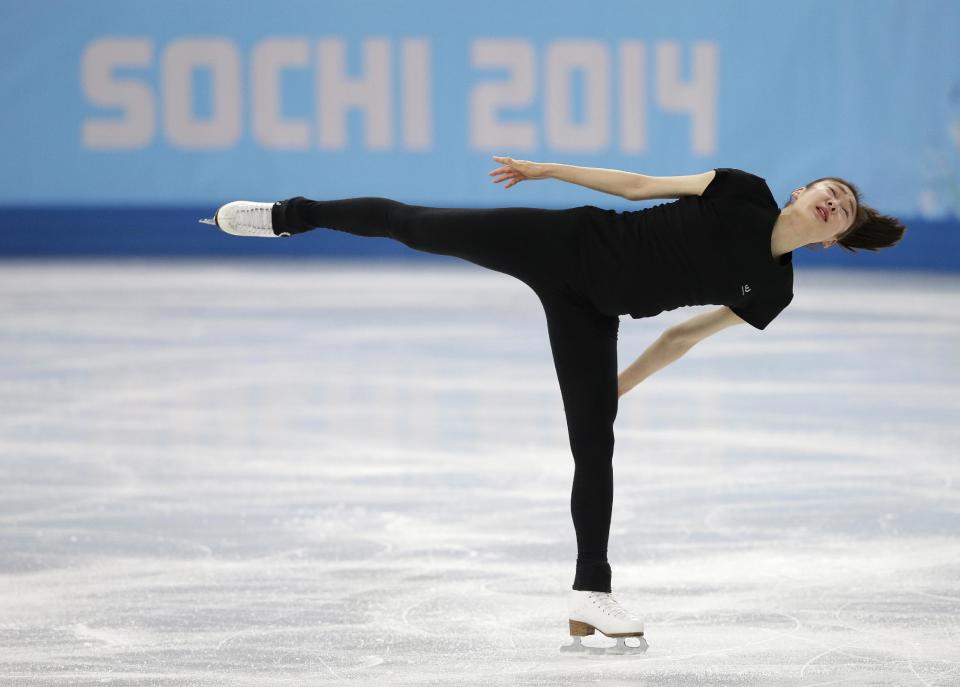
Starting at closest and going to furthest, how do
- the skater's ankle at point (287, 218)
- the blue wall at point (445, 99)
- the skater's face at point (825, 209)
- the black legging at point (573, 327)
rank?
the skater's face at point (825, 209), the black legging at point (573, 327), the skater's ankle at point (287, 218), the blue wall at point (445, 99)

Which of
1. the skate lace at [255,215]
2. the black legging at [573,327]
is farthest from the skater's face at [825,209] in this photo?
the skate lace at [255,215]

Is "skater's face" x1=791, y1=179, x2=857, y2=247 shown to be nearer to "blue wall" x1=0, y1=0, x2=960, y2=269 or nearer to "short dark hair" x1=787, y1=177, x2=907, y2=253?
"short dark hair" x1=787, y1=177, x2=907, y2=253

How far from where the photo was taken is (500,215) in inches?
129

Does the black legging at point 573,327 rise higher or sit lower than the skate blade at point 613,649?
higher

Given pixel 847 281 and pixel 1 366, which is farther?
pixel 847 281

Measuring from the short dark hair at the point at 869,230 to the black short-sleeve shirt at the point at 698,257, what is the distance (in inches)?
5.6

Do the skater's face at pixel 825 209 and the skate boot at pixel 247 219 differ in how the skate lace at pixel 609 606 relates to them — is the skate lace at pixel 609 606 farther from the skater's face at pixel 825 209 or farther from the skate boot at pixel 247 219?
the skate boot at pixel 247 219

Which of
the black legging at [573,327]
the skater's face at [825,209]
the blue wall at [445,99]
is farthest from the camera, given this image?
the blue wall at [445,99]

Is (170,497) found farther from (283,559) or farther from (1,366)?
(1,366)

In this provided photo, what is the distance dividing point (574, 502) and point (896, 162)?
11.2 meters

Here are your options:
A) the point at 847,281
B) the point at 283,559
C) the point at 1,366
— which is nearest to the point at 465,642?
the point at 283,559

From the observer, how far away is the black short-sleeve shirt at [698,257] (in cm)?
305

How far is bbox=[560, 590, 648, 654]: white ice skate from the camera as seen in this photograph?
3072 millimetres

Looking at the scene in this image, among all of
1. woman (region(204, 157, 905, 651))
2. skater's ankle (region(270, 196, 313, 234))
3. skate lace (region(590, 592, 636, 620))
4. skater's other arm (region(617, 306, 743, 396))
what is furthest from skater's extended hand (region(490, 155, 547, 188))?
skate lace (region(590, 592, 636, 620))
